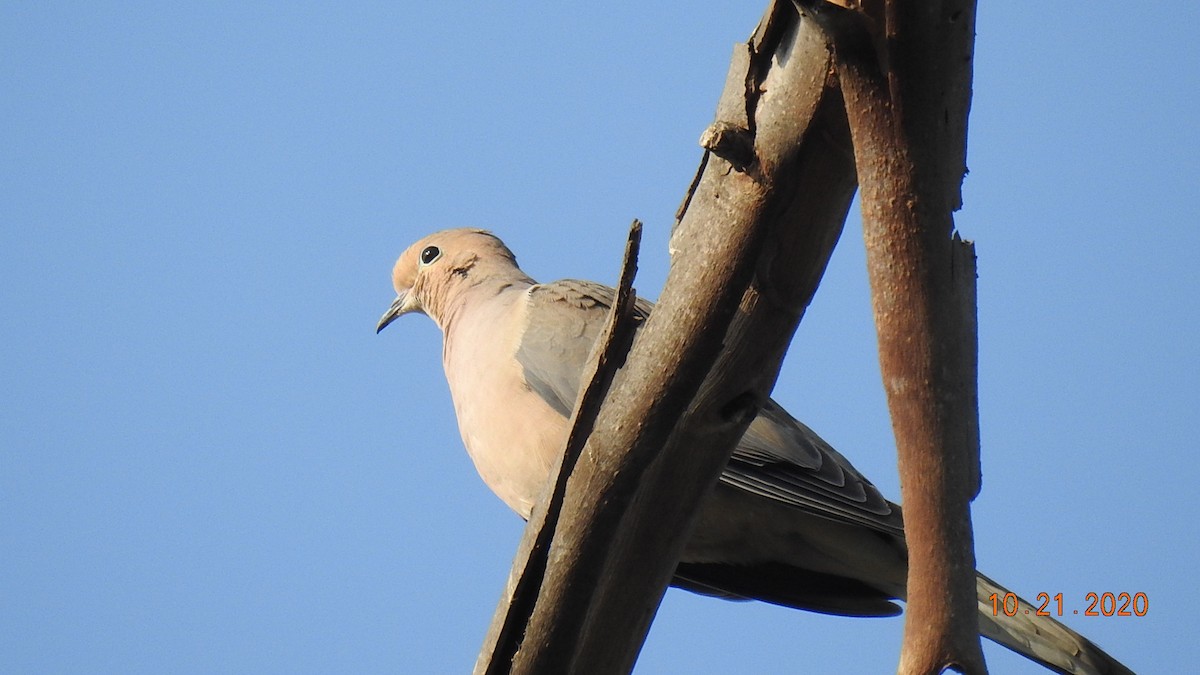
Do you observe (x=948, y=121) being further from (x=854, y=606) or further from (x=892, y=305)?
(x=854, y=606)

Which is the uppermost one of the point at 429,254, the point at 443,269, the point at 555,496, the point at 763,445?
the point at 429,254

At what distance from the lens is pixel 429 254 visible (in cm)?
569

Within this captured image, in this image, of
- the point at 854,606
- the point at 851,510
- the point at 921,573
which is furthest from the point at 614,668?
the point at 854,606

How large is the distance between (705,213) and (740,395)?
1.06ft

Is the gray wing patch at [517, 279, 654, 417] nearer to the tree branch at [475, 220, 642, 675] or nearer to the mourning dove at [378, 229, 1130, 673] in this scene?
the mourning dove at [378, 229, 1130, 673]

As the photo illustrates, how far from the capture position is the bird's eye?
18.6ft

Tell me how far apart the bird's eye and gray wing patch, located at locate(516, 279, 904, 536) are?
3.60ft

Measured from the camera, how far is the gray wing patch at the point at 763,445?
4.02 metres

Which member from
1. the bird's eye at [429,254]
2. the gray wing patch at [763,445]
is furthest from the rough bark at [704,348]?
the bird's eye at [429,254]

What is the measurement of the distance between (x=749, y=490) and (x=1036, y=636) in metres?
0.96

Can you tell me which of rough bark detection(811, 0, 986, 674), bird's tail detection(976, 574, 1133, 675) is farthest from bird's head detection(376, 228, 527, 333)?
rough bark detection(811, 0, 986, 674)

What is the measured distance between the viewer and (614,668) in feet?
7.77

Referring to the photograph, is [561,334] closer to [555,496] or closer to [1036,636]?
[1036,636]

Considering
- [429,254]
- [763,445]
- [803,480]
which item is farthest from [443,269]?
[803,480]
